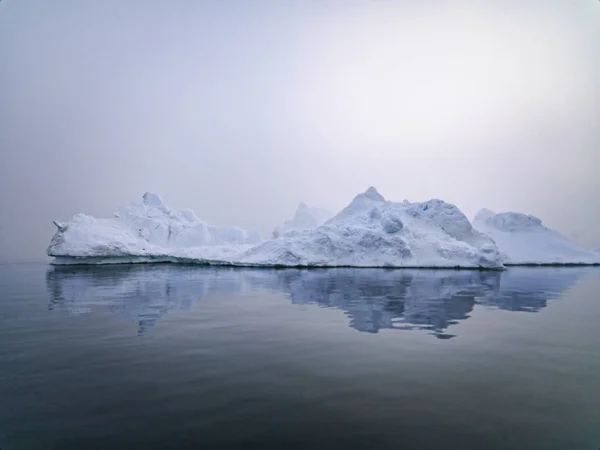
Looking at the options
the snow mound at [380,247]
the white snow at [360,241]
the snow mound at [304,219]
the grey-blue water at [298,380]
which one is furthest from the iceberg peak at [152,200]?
the grey-blue water at [298,380]

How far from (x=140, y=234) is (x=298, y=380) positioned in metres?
52.2

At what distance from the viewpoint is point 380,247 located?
130 ft

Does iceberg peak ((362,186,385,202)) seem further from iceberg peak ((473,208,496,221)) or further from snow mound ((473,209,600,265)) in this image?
iceberg peak ((473,208,496,221))

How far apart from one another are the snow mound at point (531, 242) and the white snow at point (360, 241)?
0.45ft

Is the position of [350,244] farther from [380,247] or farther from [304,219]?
[304,219]

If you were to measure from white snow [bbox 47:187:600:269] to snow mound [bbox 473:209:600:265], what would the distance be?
136 millimetres

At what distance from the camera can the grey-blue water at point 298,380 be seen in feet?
13.4

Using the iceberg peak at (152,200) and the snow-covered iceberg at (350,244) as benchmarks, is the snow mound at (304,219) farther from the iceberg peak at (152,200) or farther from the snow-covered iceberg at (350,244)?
the iceberg peak at (152,200)

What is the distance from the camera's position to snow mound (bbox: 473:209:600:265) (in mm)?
51906

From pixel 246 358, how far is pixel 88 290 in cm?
1491

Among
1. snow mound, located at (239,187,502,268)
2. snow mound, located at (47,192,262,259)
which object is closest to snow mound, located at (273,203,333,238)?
snow mound, located at (47,192,262,259)

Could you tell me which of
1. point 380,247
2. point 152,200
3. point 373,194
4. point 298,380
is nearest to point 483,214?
point 373,194

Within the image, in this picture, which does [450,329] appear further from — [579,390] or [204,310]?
[204,310]

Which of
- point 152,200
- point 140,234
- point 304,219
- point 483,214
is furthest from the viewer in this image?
point 304,219
